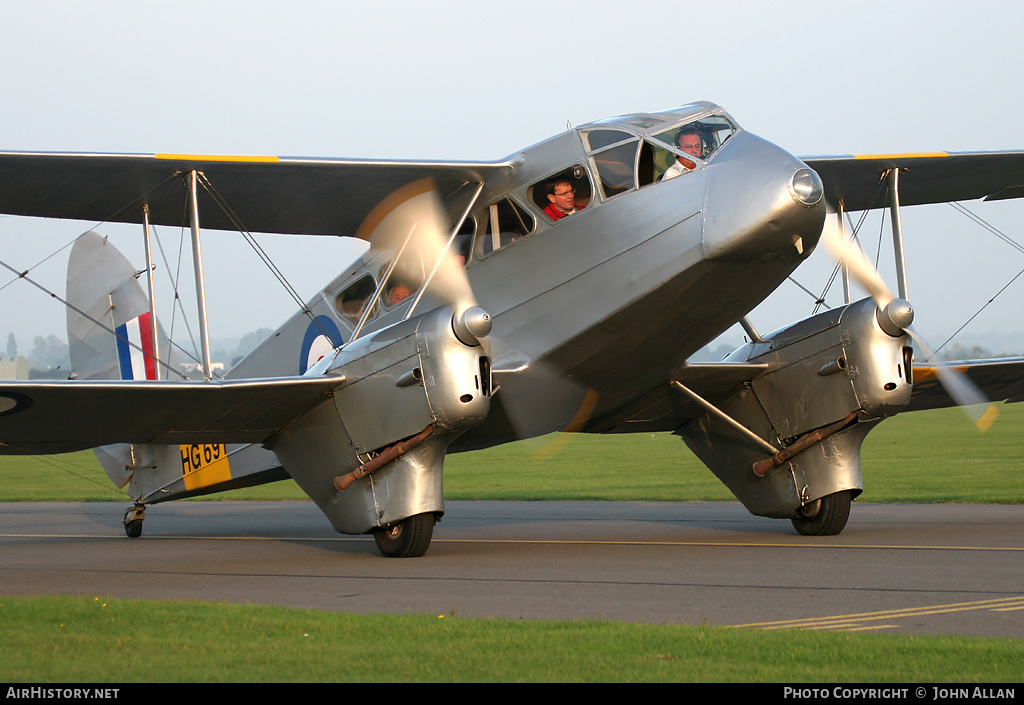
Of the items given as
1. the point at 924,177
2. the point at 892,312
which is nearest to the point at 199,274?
the point at 892,312

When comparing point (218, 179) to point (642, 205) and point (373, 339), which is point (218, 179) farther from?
point (642, 205)

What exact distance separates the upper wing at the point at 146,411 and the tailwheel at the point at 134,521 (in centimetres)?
409

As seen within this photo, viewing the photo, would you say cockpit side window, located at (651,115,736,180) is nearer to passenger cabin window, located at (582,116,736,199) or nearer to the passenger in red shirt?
passenger cabin window, located at (582,116,736,199)

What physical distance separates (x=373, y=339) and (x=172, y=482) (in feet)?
23.1

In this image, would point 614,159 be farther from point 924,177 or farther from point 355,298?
point 924,177

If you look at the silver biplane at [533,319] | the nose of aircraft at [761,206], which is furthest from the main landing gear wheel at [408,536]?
the nose of aircraft at [761,206]

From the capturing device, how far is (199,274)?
12.8 metres

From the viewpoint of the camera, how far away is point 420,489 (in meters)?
12.6

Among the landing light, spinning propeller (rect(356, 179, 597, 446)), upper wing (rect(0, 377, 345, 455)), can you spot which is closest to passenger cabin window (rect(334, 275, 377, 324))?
spinning propeller (rect(356, 179, 597, 446))

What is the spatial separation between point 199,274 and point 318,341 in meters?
3.55

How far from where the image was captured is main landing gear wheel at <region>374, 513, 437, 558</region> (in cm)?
1280

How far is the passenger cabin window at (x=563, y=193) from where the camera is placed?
12.5 m
